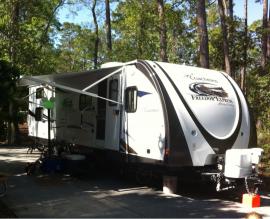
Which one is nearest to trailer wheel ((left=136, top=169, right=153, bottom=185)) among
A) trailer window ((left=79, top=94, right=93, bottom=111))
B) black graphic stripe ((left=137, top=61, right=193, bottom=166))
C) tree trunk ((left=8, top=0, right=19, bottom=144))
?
black graphic stripe ((left=137, top=61, right=193, bottom=166))

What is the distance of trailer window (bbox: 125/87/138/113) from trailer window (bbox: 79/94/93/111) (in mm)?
2227

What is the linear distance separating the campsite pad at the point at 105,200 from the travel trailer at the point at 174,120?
66 centimetres

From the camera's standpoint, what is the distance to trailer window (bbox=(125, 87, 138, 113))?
10970mm

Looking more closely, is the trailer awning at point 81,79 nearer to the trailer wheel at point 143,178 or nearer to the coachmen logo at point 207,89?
the coachmen logo at point 207,89

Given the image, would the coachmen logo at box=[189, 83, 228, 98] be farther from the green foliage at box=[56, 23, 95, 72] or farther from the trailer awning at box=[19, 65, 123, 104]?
the green foliage at box=[56, 23, 95, 72]

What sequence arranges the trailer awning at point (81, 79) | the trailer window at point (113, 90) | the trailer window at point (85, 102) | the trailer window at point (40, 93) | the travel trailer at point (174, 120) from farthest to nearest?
the trailer window at point (40, 93)
the trailer window at point (85, 102)
the trailer window at point (113, 90)
the trailer awning at point (81, 79)
the travel trailer at point (174, 120)

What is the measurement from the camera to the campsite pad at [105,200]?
8.88m

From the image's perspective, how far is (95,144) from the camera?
504 inches

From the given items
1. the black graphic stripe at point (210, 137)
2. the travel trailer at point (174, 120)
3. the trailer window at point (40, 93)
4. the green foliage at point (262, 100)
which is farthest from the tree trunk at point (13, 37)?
the black graphic stripe at point (210, 137)

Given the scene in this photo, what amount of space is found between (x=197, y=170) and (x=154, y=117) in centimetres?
140

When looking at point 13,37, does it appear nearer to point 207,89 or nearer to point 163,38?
point 163,38

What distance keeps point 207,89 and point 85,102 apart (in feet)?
13.7

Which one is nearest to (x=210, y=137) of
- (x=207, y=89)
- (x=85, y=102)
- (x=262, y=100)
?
(x=207, y=89)

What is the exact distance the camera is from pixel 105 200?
10047 millimetres
